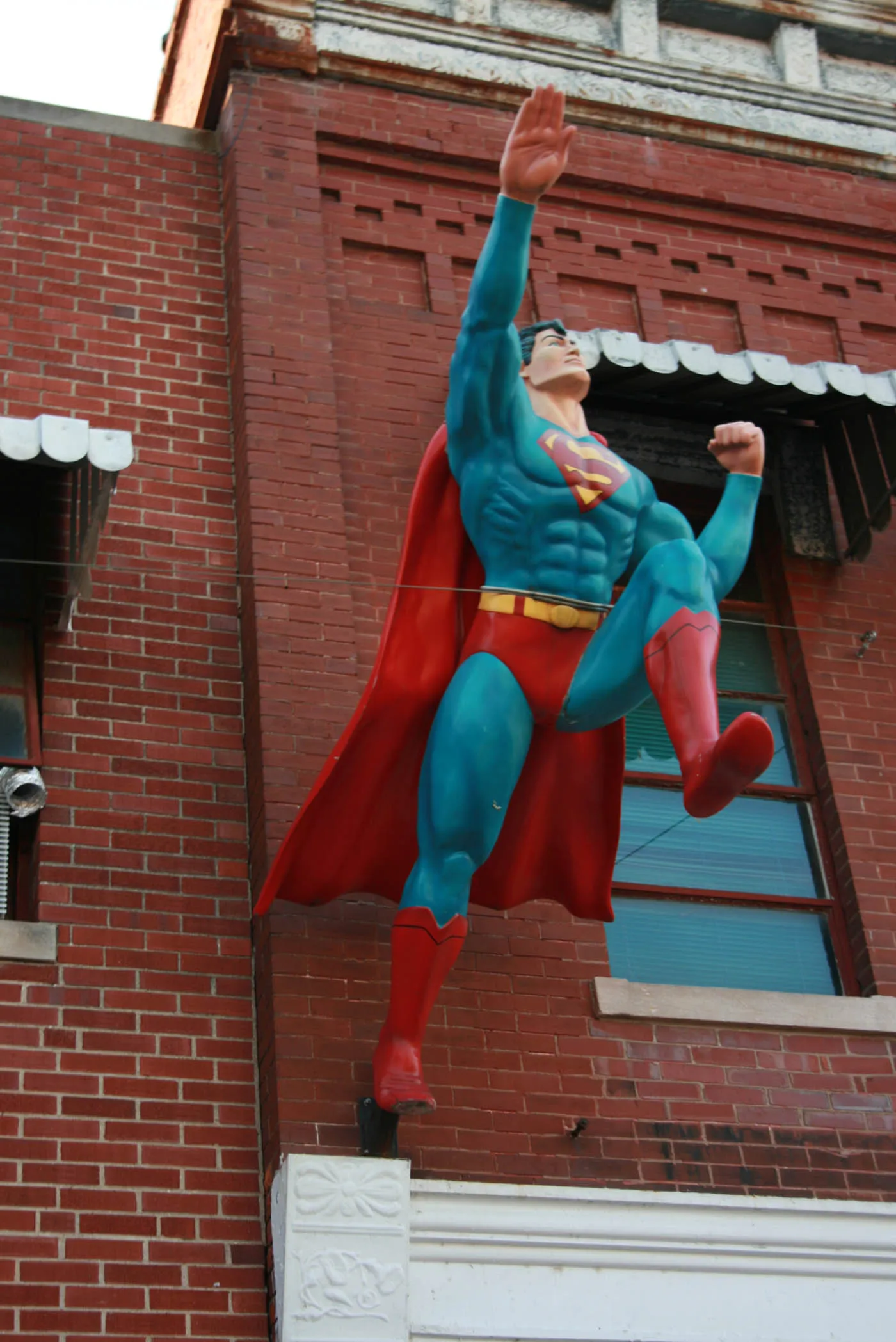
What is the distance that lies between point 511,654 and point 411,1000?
3.94 ft

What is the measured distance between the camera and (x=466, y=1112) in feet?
21.3

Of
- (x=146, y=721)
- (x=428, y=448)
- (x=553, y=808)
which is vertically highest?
(x=428, y=448)

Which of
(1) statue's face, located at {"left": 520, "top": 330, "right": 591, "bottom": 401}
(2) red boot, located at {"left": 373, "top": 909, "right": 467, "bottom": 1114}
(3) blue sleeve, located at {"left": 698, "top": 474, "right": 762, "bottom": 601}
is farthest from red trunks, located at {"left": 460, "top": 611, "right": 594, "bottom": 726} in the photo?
(1) statue's face, located at {"left": 520, "top": 330, "right": 591, "bottom": 401}

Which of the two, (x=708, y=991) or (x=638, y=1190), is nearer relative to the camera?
(x=638, y=1190)

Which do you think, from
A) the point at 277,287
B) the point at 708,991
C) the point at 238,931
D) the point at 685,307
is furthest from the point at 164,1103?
the point at 685,307

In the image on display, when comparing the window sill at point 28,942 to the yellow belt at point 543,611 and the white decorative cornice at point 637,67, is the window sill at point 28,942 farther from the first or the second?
the white decorative cornice at point 637,67

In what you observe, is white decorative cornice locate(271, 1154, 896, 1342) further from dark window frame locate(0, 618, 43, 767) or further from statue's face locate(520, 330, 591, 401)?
statue's face locate(520, 330, 591, 401)

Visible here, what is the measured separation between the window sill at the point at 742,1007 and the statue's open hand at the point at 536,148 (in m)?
2.78

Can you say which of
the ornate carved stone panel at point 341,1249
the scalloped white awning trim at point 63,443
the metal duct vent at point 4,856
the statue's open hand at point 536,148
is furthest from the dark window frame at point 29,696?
the statue's open hand at point 536,148

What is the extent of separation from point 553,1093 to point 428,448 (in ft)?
7.48

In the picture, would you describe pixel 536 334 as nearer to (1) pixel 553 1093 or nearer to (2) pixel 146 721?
(2) pixel 146 721

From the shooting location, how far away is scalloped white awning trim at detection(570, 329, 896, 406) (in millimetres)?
8008

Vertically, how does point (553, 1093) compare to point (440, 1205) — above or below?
above

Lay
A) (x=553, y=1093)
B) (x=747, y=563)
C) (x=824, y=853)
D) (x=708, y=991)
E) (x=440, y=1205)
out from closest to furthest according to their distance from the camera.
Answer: (x=440, y=1205) → (x=553, y=1093) → (x=708, y=991) → (x=824, y=853) → (x=747, y=563)
